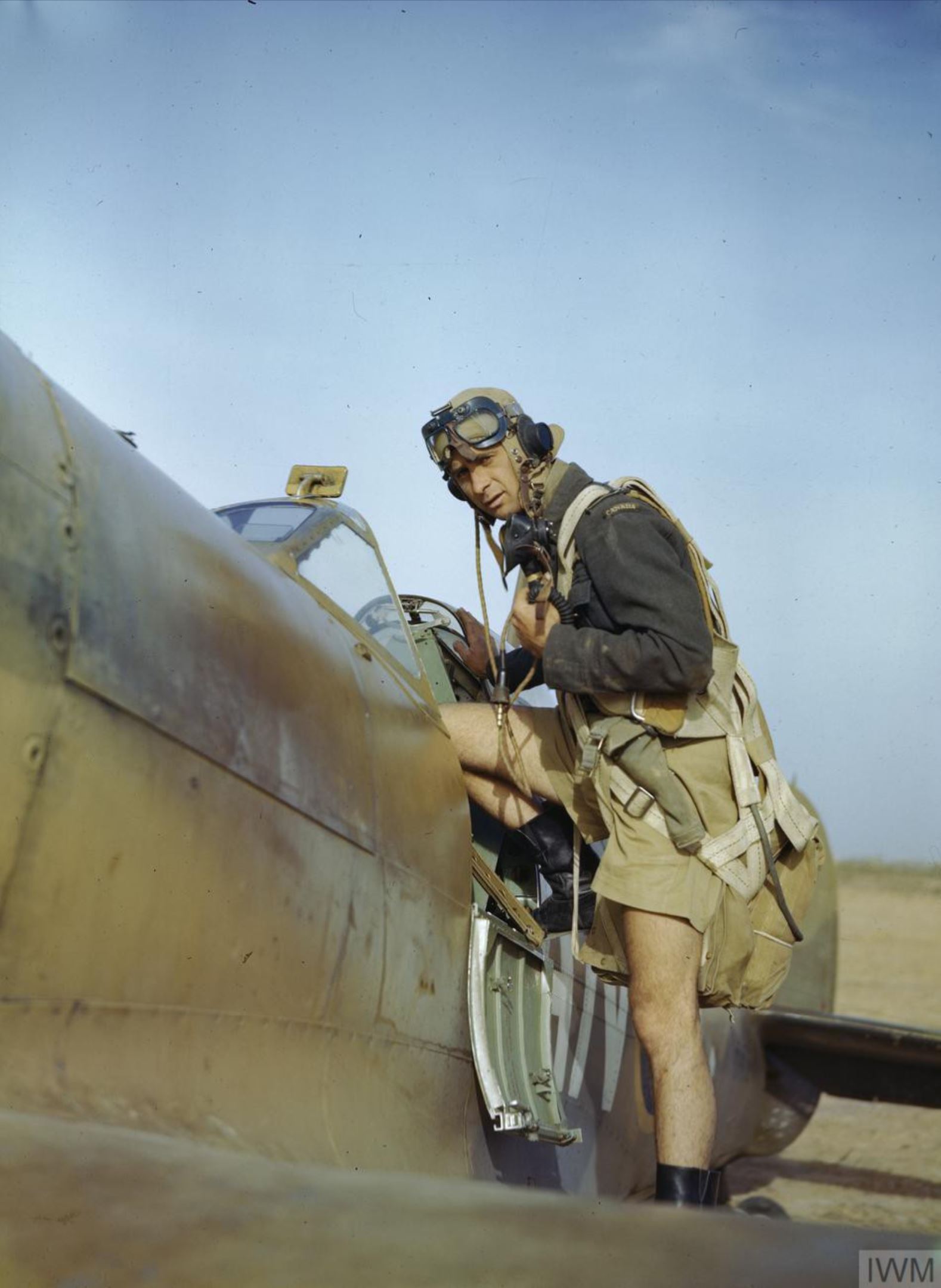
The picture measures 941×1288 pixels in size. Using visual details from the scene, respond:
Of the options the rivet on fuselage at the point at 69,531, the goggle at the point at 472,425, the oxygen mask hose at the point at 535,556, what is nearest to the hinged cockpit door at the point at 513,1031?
the oxygen mask hose at the point at 535,556

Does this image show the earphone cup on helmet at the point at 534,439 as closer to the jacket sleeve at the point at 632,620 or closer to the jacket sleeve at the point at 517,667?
the jacket sleeve at the point at 632,620

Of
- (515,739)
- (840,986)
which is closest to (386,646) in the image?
(515,739)

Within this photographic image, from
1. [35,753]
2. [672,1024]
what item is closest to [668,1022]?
[672,1024]

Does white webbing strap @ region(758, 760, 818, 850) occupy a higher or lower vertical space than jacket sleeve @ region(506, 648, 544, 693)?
lower

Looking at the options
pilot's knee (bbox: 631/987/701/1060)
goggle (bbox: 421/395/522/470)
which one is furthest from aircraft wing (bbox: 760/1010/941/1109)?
goggle (bbox: 421/395/522/470)

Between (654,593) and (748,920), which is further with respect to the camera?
(748,920)

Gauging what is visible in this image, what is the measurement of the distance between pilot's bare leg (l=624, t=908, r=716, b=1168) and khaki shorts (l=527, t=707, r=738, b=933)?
0.05 metres

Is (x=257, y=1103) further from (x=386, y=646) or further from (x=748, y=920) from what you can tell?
(x=748, y=920)

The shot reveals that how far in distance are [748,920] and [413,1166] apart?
1.18 m

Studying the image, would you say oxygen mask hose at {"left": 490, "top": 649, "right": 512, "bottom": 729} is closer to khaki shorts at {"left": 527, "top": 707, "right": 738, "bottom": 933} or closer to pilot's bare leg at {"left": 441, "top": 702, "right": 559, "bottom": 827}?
pilot's bare leg at {"left": 441, "top": 702, "right": 559, "bottom": 827}

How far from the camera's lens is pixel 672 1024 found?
3.43m

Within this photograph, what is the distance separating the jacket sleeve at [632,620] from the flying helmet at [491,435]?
0.26 metres

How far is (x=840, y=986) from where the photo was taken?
23734 mm

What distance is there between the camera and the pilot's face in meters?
3.68
